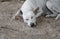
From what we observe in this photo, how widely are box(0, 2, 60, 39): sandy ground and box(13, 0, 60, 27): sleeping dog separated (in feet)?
0.35

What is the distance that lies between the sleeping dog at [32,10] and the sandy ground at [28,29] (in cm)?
11

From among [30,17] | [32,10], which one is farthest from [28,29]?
[32,10]

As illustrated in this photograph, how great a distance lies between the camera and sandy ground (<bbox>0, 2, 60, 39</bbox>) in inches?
114

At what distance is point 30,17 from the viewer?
10.8ft

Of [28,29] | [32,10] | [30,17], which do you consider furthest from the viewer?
[32,10]

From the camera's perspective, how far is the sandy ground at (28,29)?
290 cm

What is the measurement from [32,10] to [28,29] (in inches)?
22.1

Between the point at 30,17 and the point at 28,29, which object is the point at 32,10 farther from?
the point at 28,29

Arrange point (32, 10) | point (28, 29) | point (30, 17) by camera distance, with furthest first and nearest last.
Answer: point (32, 10) < point (30, 17) < point (28, 29)

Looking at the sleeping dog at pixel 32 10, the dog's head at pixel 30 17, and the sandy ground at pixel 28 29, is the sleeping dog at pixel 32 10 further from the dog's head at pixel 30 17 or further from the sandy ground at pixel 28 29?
the sandy ground at pixel 28 29

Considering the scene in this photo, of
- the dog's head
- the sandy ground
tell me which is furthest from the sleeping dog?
the sandy ground

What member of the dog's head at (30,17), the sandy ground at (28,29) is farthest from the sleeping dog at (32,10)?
the sandy ground at (28,29)

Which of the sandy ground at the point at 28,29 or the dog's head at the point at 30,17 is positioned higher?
the dog's head at the point at 30,17

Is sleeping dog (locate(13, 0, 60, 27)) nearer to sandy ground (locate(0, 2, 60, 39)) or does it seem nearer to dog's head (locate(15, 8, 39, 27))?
dog's head (locate(15, 8, 39, 27))
